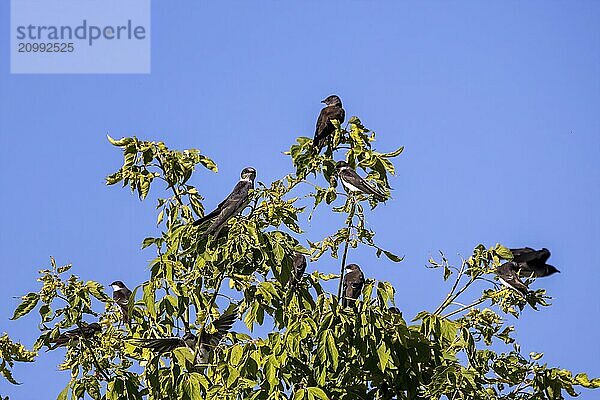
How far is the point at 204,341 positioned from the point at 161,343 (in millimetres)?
367

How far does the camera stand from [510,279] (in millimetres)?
8648

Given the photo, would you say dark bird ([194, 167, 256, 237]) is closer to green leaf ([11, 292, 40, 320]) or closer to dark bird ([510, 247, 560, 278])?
green leaf ([11, 292, 40, 320])

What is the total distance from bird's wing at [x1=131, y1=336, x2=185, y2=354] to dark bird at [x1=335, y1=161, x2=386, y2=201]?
1.65 metres

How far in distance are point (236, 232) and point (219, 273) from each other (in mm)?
379

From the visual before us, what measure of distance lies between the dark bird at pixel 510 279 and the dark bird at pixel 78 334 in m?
3.02

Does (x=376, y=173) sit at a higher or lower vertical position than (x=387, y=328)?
higher

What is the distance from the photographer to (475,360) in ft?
27.1

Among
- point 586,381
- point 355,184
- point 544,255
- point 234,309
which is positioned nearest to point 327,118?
point 355,184

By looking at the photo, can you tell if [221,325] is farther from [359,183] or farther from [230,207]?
[359,183]

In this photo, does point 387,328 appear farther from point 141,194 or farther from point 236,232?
point 141,194

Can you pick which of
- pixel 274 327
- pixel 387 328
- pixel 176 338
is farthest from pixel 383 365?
pixel 176 338

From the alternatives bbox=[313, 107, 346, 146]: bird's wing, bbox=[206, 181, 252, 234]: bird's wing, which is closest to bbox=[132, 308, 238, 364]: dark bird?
bbox=[206, 181, 252, 234]: bird's wing

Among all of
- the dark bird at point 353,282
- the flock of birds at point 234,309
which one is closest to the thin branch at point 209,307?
the flock of birds at point 234,309

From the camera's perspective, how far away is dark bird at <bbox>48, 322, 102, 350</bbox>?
8734 mm
